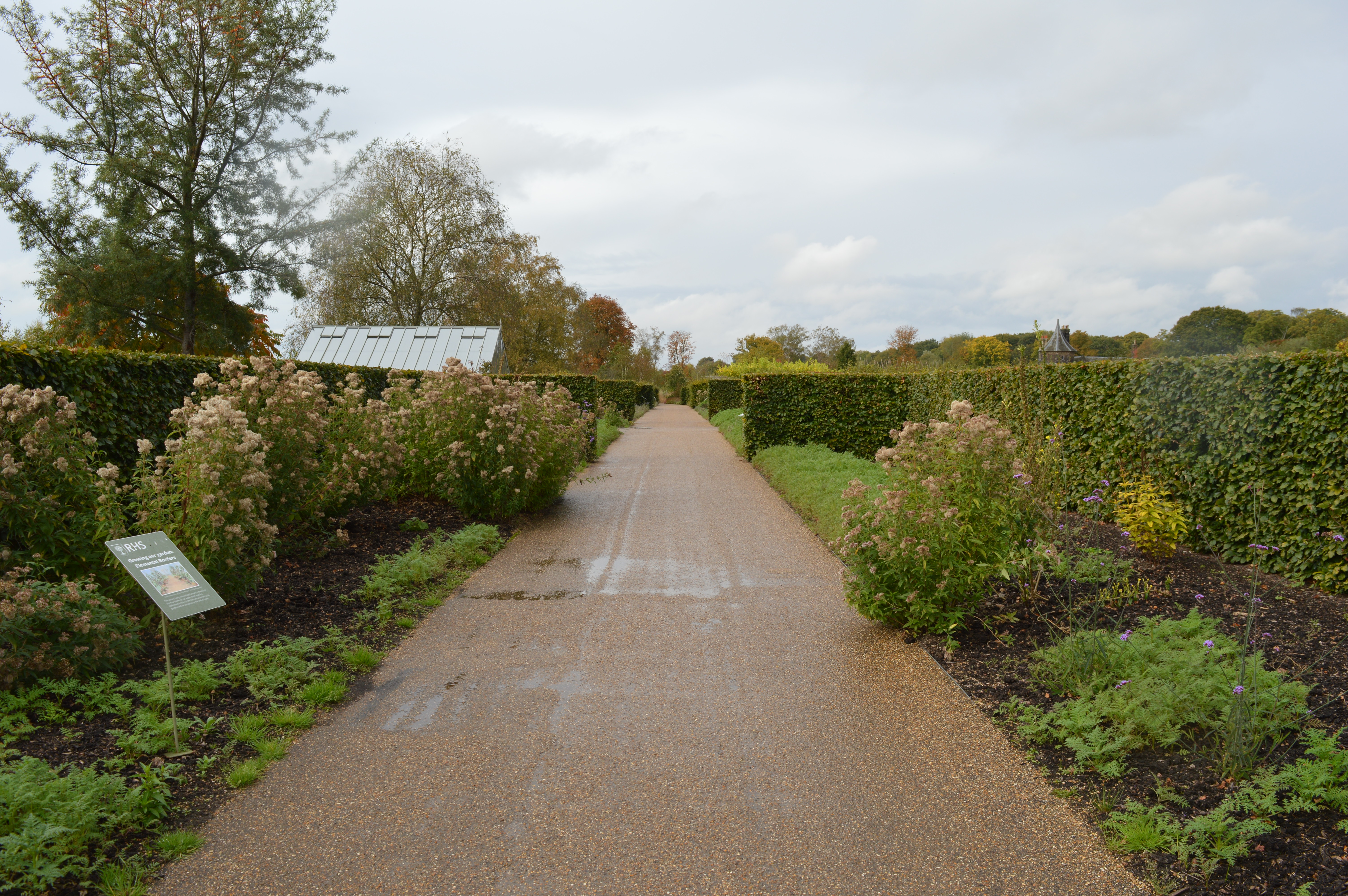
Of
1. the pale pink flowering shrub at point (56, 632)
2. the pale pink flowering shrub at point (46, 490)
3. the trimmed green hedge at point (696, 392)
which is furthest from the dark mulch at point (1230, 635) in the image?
the trimmed green hedge at point (696, 392)

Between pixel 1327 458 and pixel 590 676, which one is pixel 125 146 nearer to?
pixel 590 676

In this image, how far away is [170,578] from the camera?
4.16 meters

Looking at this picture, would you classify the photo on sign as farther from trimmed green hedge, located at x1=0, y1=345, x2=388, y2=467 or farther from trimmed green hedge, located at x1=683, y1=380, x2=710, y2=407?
trimmed green hedge, located at x1=683, y1=380, x2=710, y2=407

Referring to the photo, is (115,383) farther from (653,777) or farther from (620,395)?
(620,395)

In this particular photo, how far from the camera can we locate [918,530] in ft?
17.3

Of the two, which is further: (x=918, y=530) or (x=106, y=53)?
(x=106, y=53)

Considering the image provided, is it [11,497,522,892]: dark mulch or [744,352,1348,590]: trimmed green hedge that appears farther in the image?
[744,352,1348,590]: trimmed green hedge

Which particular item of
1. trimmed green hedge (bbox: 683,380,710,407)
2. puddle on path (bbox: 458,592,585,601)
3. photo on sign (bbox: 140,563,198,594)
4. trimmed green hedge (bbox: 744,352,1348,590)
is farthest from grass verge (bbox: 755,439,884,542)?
trimmed green hedge (bbox: 683,380,710,407)

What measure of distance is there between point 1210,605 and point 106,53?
109 feet

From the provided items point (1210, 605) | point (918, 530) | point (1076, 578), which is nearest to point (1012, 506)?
point (918, 530)

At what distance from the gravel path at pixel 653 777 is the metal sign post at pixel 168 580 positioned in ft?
2.87

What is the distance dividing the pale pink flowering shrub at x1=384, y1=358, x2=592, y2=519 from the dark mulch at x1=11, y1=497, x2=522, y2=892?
0.41m

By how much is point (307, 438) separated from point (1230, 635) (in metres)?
7.53

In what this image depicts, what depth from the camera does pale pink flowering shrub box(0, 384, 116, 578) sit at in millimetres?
4754
